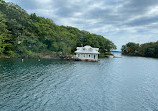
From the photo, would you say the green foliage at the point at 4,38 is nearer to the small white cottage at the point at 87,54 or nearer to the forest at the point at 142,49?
the small white cottage at the point at 87,54

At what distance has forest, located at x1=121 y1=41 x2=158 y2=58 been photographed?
346 feet

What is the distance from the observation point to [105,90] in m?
17.4

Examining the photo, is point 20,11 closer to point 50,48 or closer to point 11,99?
point 50,48

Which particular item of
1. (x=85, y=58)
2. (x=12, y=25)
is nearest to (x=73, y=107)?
(x=85, y=58)

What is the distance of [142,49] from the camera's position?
12075 centimetres

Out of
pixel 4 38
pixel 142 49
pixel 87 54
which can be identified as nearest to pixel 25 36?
pixel 4 38

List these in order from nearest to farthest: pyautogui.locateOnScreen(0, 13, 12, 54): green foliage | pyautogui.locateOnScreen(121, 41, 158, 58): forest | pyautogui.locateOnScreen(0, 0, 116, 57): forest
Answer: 1. pyautogui.locateOnScreen(0, 13, 12, 54): green foliage
2. pyautogui.locateOnScreen(0, 0, 116, 57): forest
3. pyautogui.locateOnScreen(121, 41, 158, 58): forest

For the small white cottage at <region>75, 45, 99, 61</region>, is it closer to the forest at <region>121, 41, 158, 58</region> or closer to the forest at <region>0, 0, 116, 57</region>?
the forest at <region>0, 0, 116, 57</region>

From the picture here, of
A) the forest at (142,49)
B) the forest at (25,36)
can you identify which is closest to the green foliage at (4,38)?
the forest at (25,36)

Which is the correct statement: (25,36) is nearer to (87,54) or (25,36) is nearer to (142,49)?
(87,54)

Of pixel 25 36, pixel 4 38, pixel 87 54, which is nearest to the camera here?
pixel 4 38

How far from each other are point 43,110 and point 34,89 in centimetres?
587

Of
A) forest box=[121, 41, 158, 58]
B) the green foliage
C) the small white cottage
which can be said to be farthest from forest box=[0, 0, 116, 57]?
forest box=[121, 41, 158, 58]

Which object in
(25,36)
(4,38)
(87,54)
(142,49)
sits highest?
(25,36)
